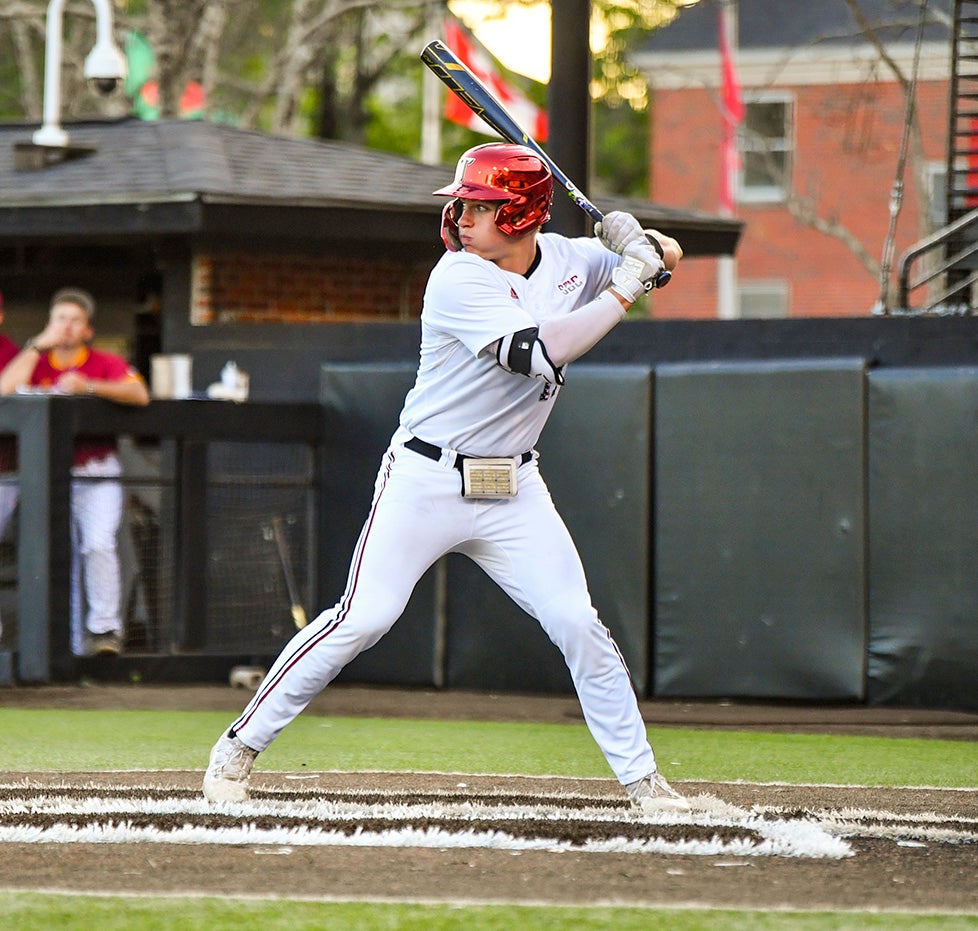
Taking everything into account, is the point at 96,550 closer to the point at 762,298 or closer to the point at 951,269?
the point at 951,269

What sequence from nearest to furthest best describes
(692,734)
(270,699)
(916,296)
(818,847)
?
(818,847)
(270,699)
(692,734)
(916,296)

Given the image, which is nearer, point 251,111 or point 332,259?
point 332,259

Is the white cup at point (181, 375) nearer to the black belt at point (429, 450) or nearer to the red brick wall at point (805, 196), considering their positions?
the black belt at point (429, 450)

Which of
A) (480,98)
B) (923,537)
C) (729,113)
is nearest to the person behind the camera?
(480,98)

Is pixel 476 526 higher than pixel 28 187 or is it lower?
lower

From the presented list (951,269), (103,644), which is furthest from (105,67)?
(951,269)

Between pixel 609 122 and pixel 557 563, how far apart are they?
116ft

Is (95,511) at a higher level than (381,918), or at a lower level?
higher

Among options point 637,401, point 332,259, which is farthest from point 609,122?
point 637,401

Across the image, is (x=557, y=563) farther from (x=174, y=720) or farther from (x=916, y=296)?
(x=916, y=296)

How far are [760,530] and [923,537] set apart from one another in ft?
2.78

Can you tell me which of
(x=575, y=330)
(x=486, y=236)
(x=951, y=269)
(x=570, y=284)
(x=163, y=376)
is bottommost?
(x=163, y=376)

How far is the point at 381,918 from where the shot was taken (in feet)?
12.0

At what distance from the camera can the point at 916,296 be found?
26.8 meters
